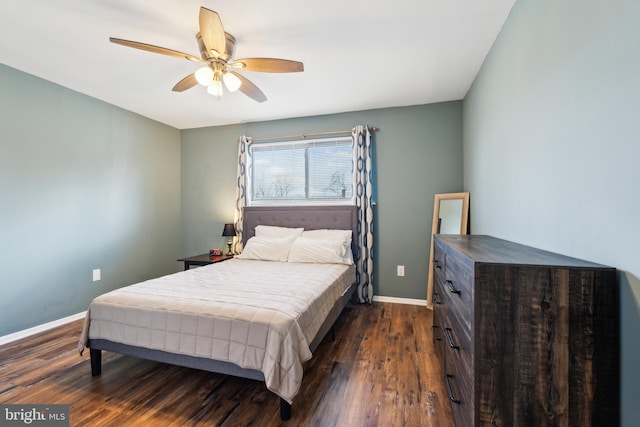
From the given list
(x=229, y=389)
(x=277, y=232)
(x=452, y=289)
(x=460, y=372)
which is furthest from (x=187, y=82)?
(x=460, y=372)

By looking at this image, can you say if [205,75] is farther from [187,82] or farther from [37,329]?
[37,329]

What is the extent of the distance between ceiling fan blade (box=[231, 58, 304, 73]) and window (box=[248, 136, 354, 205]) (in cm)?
167

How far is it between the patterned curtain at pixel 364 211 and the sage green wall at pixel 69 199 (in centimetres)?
293

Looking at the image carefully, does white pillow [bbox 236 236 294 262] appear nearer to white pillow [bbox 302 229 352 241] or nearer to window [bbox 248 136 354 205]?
white pillow [bbox 302 229 352 241]

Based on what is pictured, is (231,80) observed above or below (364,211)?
above

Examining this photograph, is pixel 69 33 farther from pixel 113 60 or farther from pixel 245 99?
pixel 245 99

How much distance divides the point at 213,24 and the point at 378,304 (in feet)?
10.5

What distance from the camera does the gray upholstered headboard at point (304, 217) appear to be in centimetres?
340

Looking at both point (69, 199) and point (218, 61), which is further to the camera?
point (69, 199)

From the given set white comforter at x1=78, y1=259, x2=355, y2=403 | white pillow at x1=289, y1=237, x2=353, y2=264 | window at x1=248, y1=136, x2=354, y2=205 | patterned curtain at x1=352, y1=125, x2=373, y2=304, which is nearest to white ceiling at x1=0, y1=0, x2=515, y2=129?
patterned curtain at x1=352, y1=125, x2=373, y2=304

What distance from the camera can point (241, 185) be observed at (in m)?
3.91

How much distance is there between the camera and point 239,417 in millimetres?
1526

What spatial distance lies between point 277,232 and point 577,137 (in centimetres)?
297

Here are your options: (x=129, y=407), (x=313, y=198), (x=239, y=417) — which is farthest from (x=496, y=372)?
(x=313, y=198)
